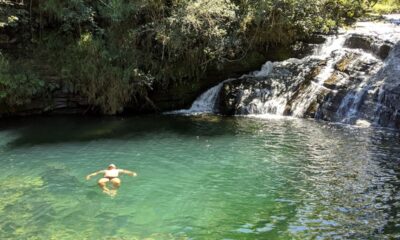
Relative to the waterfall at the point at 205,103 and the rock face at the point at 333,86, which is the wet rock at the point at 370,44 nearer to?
the rock face at the point at 333,86

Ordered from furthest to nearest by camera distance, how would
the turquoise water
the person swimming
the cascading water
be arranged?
the cascading water
the person swimming
the turquoise water

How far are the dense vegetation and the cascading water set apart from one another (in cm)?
112

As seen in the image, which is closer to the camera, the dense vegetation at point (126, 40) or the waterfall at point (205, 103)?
the dense vegetation at point (126, 40)

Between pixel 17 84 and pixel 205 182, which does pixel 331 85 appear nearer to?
pixel 205 182

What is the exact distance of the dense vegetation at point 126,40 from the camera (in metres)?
16.8

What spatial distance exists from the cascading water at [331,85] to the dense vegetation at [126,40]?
3.68 feet

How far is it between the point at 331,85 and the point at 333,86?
103 mm

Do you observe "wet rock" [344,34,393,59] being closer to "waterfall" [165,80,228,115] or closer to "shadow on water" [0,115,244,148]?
"waterfall" [165,80,228,115]

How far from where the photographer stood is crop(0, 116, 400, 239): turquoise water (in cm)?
786

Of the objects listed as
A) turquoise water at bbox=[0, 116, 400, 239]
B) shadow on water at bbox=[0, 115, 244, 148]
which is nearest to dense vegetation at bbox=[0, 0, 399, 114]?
shadow on water at bbox=[0, 115, 244, 148]

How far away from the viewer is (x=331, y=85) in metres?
16.5

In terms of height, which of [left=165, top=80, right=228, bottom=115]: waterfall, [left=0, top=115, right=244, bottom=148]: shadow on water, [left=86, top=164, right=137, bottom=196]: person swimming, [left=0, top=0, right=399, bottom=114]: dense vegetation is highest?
[left=0, top=0, right=399, bottom=114]: dense vegetation

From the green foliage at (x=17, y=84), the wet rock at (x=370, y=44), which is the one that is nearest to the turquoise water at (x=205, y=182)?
the green foliage at (x=17, y=84)

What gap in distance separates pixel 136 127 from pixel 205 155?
436 centimetres
